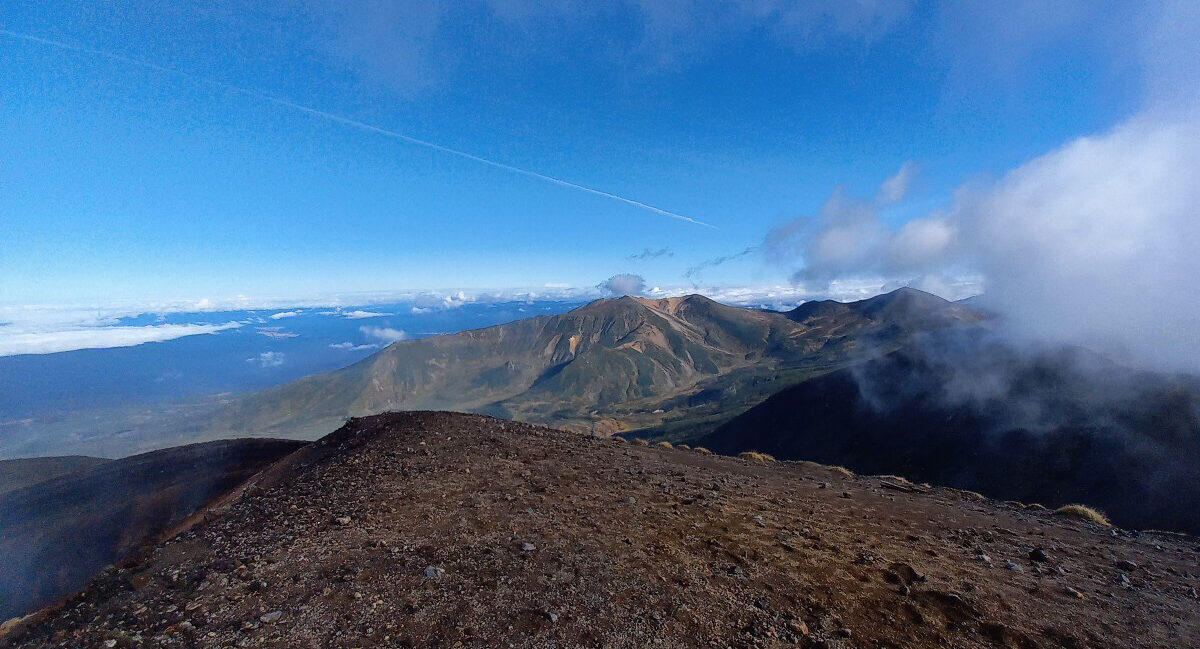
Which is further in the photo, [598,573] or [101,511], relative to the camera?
[101,511]

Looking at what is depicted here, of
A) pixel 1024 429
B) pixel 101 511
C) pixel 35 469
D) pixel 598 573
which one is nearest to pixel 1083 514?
pixel 598 573

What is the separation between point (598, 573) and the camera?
9.90 metres

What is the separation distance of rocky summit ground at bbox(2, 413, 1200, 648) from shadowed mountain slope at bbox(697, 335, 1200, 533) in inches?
1636

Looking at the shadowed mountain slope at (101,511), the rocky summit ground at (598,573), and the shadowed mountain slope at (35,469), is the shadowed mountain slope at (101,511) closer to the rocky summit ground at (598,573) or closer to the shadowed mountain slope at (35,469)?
the rocky summit ground at (598,573)

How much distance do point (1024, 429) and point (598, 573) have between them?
74792 millimetres

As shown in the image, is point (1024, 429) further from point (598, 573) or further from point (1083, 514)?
point (598, 573)

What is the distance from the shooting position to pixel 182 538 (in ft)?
36.6

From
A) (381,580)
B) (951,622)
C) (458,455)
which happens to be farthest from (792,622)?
(458,455)

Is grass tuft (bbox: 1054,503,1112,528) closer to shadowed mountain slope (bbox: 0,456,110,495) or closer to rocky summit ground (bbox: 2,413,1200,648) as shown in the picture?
rocky summit ground (bbox: 2,413,1200,648)

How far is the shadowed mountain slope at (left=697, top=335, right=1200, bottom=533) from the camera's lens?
43.0 meters

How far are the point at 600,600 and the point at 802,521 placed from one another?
28.6 ft

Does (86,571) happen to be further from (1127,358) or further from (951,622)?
(1127,358)

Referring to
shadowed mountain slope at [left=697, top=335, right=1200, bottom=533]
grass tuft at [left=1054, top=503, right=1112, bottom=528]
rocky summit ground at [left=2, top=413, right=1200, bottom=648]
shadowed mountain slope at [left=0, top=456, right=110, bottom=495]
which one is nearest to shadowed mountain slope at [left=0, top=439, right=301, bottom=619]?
rocky summit ground at [left=2, top=413, right=1200, bottom=648]

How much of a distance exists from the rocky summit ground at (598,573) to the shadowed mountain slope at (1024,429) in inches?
1636
